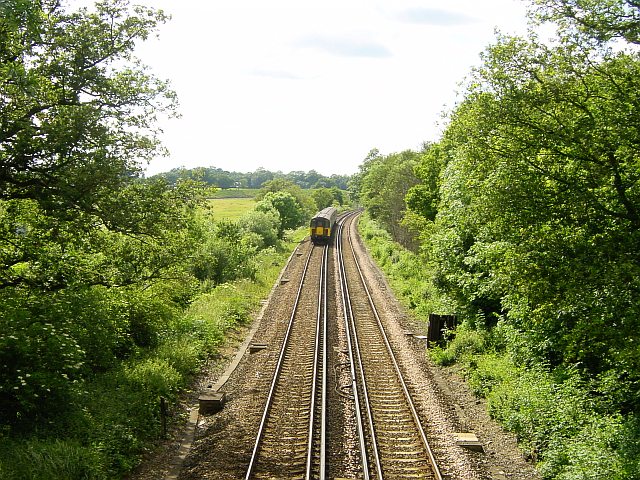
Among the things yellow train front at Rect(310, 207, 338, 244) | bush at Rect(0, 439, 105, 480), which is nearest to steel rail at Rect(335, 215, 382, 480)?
bush at Rect(0, 439, 105, 480)

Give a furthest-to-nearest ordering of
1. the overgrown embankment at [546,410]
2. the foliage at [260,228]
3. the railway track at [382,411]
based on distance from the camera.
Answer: the foliage at [260,228] < the railway track at [382,411] < the overgrown embankment at [546,410]

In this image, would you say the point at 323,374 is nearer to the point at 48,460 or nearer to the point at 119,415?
the point at 119,415

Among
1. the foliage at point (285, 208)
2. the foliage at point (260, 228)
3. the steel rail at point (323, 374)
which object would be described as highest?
the foliage at point (285, 208)

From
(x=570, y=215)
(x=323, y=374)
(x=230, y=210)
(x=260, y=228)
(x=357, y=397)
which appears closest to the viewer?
(x=570, y=215)

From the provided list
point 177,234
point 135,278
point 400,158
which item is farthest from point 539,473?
point 400,158

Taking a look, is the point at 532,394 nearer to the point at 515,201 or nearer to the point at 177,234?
the point at 515,201

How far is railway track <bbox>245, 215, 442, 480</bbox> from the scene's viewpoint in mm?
10414

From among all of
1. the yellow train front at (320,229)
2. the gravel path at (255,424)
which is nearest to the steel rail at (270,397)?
the gravel path at (255,424)

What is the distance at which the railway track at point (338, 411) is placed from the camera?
1041cm

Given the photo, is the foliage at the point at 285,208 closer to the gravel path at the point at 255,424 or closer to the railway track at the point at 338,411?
the railway track at the point at 338,411

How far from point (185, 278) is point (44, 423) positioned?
6700 mm

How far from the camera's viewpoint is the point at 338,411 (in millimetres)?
13016

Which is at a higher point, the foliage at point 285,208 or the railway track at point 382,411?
the foliage at point 285,208

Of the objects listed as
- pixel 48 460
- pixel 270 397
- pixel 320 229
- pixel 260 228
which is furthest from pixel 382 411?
pixel 260 228
